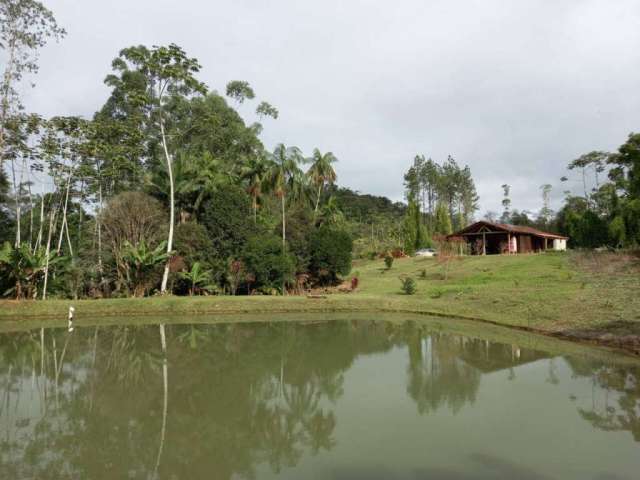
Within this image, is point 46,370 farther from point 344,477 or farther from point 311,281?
point 311,281

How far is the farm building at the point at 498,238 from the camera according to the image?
120 ft

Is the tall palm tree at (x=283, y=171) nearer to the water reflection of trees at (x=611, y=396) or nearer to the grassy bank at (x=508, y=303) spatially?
the grassy bank at (x=508, y=303)

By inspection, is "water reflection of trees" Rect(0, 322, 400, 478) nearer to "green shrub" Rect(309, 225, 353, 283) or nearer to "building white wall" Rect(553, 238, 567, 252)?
"green shrub" Rect(309, 225, 353, 283)

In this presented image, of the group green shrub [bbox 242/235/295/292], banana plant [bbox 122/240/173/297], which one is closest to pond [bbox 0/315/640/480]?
banana plant [bbox 122/240/173/297]

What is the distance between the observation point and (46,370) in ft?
32.4

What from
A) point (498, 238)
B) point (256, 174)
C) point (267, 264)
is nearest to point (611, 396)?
point (267, 264)

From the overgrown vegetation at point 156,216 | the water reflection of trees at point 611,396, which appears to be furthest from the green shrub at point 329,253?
the water reflection of trees at point 611,396

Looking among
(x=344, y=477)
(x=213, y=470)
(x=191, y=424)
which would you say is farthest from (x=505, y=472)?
(x=191, y=424)

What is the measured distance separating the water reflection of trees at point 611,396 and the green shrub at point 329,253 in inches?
635

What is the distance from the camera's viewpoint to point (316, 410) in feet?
24.2

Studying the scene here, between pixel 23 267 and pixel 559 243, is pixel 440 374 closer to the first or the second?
pixel 23 267

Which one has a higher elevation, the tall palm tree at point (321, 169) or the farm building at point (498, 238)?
the tall palm tree at point (321, 169)

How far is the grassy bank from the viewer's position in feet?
46.9

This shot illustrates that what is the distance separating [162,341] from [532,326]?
12.5 meters
